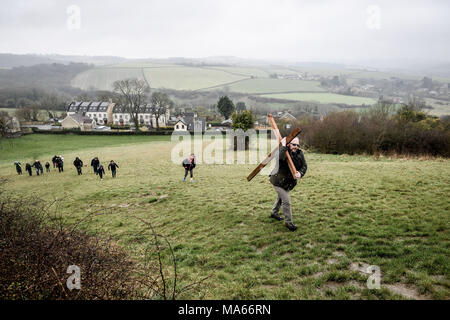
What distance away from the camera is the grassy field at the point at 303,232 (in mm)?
4778

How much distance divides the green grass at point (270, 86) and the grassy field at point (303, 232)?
112220 mm

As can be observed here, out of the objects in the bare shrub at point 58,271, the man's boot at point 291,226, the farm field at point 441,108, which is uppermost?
the farm field at point 441,108

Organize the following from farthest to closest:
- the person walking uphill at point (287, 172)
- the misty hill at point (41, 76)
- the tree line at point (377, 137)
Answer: the misty hill at point (41, 76) < the tree line at point (377, 137) < the person walking uphill at point (287, 172)

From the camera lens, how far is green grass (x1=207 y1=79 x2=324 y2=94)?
12100 centimetres

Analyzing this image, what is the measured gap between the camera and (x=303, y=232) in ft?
23.3

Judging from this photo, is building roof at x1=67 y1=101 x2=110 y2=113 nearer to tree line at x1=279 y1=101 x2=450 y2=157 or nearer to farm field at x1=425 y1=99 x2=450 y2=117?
tree line at x1=279 y1=101 x2=450 y2=157

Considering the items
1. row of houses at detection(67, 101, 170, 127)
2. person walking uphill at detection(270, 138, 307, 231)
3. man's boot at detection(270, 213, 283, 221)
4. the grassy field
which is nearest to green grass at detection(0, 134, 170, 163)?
the grassy field

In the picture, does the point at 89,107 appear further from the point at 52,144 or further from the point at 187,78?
the point at 187,78

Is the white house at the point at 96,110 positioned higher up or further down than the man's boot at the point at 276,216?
higher up

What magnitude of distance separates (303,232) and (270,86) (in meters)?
130

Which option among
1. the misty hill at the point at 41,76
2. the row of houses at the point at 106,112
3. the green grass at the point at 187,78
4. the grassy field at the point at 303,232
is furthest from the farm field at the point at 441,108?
the misty hill at the point at 41,76

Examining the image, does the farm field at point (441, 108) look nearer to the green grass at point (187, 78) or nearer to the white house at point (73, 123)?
the green grass at point (187, 78)

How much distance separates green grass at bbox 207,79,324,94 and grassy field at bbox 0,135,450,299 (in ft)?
368

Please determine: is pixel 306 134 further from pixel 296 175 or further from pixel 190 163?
pixel 296 175
